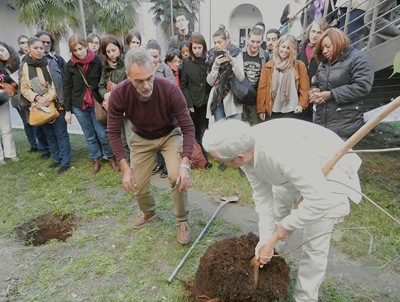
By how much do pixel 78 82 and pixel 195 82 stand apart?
1587mm

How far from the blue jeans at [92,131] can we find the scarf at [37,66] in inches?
21.9

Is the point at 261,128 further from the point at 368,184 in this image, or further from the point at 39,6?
the point at 39,6

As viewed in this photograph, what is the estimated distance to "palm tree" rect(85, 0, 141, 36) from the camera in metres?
15.2

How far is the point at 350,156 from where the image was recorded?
1.90 metres

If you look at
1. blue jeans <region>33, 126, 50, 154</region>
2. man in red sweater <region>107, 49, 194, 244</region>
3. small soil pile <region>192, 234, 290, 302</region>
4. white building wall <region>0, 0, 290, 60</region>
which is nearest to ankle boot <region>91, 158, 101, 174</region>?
blue jeans <region>33, 126, 50, 154</region>

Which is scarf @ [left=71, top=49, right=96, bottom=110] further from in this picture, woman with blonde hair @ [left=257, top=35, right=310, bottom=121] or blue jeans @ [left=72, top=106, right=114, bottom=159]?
woman with blonde hair @ [left=257, top=35, right=310, bottom=121]

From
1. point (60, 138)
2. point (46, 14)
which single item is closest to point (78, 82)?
point (60, 138)

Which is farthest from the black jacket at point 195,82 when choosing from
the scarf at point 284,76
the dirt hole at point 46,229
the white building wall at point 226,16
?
the white building wall at point 226,16

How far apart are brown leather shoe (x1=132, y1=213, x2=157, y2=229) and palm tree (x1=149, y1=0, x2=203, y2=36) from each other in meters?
19.2

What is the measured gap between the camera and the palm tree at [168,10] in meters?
21.2

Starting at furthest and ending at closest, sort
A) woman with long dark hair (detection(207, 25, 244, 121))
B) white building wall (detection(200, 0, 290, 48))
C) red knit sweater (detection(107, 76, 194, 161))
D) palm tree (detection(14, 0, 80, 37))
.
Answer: white building wall (detection(200, 0, 290, 48)) < palm tree (detection(14, 0, 80, 37)) < woman with long dark hair (detection(207, 25, 244, 121)) < red knit sweater (detection(107, 76, 194, 161))

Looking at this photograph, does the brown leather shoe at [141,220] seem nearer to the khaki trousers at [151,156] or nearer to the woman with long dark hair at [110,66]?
the khaki trousers at [151,156]

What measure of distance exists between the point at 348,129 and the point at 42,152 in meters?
4.77

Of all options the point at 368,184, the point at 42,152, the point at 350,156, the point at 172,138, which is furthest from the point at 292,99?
the point at 42,152
